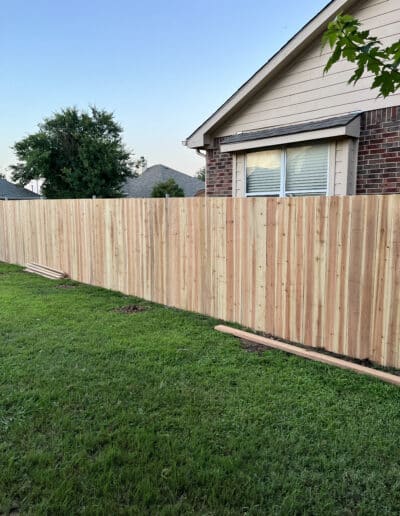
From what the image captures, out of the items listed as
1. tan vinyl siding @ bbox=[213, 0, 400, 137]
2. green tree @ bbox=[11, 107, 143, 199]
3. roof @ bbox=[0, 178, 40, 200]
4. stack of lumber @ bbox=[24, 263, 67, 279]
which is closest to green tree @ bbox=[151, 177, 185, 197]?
green tree @ bbox=[11, 107, 143, 199]

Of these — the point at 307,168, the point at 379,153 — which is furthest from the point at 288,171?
the point at 379,153

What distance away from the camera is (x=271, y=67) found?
22.7 feet

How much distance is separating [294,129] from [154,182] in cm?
2567

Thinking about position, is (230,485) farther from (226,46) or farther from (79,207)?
(226,46)

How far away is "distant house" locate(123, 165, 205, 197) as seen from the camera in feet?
102

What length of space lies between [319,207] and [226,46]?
11.6 m

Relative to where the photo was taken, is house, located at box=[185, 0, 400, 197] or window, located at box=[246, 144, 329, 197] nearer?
house, located at box=[185, 0, 400, 197]

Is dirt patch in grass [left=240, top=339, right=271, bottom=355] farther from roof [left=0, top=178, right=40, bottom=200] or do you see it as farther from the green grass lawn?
roof [left=0, top=178, right=40, bottom=200]

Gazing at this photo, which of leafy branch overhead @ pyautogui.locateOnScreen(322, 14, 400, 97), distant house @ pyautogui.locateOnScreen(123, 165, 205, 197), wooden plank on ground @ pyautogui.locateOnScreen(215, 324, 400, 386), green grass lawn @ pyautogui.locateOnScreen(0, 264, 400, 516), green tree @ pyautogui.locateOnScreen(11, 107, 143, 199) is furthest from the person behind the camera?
distant house @ pyautogui.locateOnScreen(123, 165, 205, 197)

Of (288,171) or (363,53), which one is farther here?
(288,171)

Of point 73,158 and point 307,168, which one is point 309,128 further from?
point 73,158

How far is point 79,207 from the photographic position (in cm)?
820

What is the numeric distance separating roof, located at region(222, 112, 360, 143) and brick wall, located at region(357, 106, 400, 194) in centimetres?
31

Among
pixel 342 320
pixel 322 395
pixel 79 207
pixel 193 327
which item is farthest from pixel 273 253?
pixel 79 207
